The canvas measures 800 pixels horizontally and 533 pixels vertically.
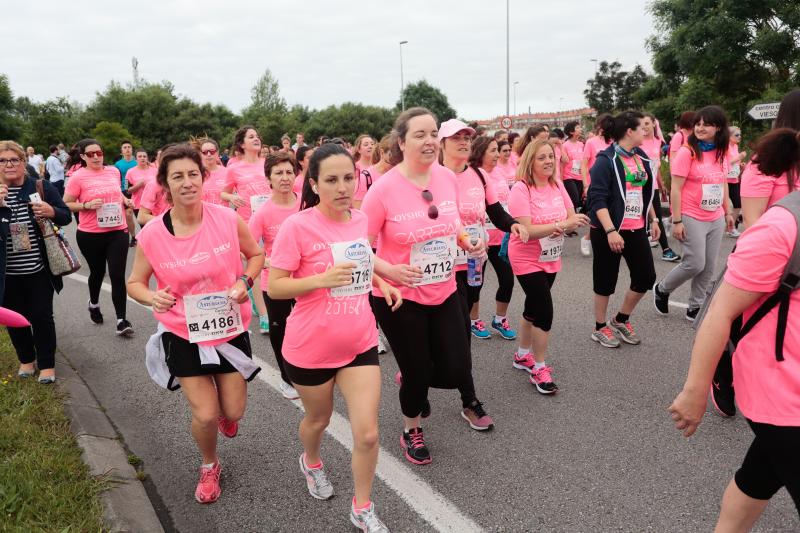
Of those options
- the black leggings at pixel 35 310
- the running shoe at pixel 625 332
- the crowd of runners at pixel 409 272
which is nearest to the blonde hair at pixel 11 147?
the crowd of runners at pixel 409 272

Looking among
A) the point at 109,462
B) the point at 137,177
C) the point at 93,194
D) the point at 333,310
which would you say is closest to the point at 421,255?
the point at 333,310

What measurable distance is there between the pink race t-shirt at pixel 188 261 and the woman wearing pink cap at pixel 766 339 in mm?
2382

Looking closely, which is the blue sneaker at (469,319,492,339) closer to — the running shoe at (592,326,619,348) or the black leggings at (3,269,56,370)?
the running shoe at (592,326,619,348)

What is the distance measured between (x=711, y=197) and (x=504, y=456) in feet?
11.6

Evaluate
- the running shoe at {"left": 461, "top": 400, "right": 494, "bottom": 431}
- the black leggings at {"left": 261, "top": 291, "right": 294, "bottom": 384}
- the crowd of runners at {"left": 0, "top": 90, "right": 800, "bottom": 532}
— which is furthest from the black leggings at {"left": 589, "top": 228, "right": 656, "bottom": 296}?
the black leggings at {"left": 261, "top": 291, "right": 294, "bottom": 384}

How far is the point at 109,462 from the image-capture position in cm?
356

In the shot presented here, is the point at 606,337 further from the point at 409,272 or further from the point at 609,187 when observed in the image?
the point at 409,272

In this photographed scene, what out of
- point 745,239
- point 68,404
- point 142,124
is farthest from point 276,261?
point 142,124

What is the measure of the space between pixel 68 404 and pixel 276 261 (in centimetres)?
256

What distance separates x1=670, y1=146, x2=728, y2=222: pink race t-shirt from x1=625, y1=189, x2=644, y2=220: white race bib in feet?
2.66

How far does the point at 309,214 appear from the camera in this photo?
9.70 ft

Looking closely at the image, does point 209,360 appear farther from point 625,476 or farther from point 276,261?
point 625,476

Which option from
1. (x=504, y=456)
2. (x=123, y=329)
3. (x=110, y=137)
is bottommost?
(x=504, y=456)

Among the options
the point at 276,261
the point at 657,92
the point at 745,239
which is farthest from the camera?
the point at 657,92
